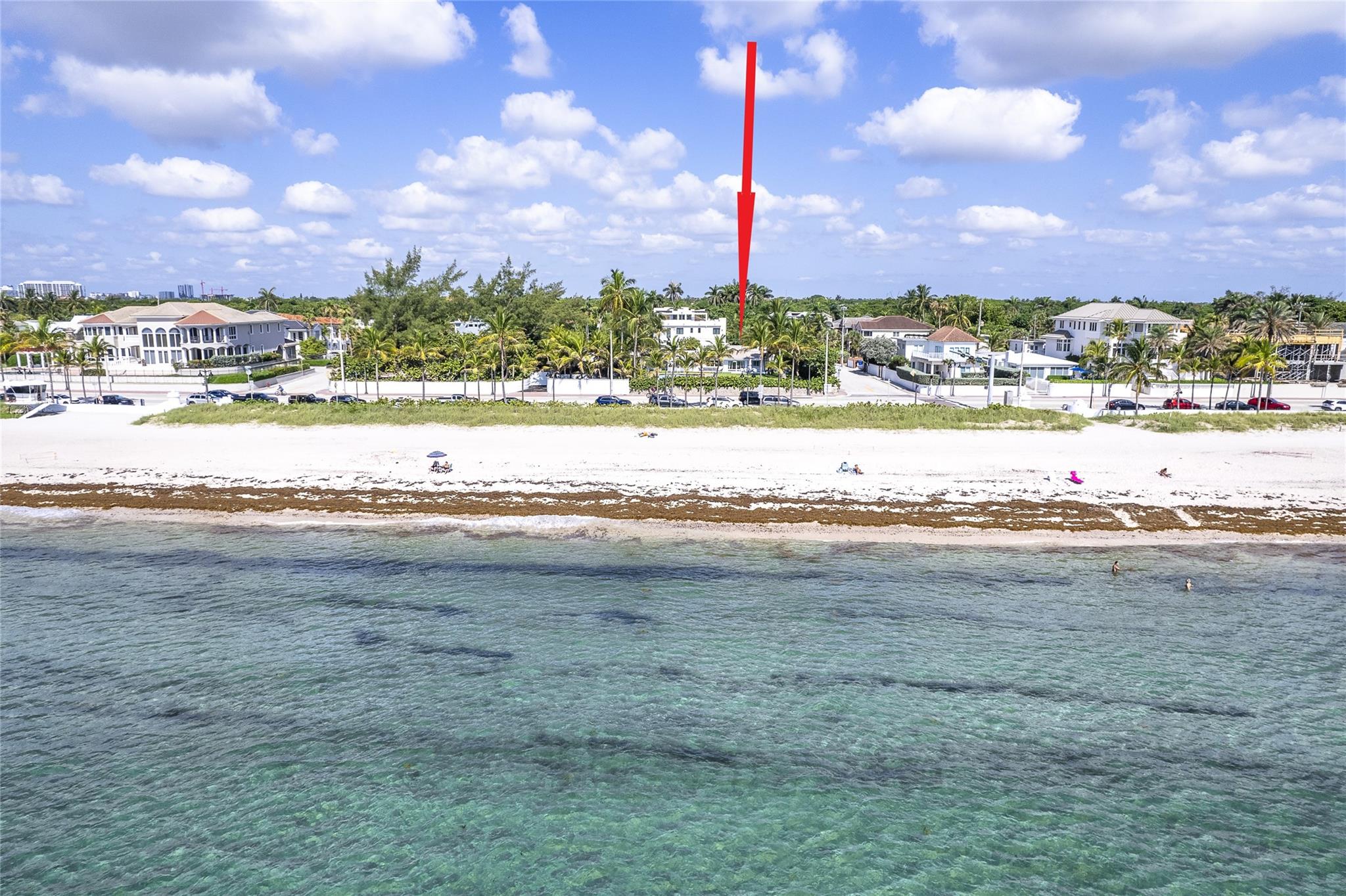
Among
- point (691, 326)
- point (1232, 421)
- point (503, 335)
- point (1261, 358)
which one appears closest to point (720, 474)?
point (1232, 421)

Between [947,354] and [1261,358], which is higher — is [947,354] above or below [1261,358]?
above

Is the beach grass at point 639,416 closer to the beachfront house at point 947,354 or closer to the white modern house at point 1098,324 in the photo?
the beachfront house at point 947,354

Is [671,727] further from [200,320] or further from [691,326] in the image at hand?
[200,320]

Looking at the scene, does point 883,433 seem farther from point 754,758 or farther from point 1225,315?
point 1225,315

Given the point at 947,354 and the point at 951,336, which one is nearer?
the point at 947,354

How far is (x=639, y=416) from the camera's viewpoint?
45.9 metres

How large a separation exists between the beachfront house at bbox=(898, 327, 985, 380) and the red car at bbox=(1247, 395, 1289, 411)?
69.4ft

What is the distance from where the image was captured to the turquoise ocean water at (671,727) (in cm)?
1312

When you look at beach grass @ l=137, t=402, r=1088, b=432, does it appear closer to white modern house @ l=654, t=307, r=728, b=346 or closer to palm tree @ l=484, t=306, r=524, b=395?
palm tree @ l=484, t=306, r=524, b=395

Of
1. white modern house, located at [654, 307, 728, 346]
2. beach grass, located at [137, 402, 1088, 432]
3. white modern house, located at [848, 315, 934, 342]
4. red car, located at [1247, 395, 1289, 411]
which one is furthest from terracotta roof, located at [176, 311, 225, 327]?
red car, located at [1247, 395, 1289, 411]

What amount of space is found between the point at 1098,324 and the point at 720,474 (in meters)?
68.2

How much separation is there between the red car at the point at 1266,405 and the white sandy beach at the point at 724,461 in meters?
11.8

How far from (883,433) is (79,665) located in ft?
113

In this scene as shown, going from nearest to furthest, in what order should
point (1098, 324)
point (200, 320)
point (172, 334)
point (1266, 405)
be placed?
point (1266, 405), point (172, 334), point (200, 320), point (1098, 324)
